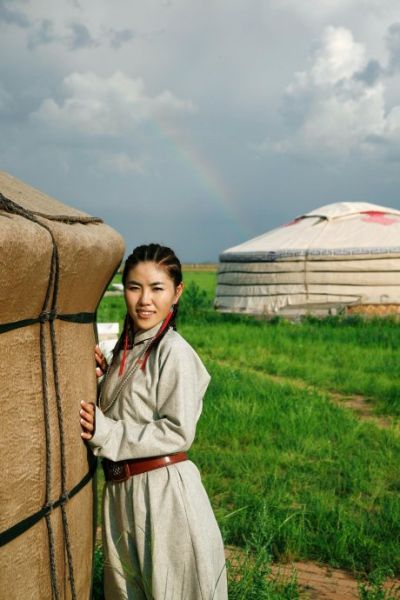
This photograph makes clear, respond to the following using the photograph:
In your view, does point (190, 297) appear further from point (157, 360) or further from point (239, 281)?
point (157, 360)

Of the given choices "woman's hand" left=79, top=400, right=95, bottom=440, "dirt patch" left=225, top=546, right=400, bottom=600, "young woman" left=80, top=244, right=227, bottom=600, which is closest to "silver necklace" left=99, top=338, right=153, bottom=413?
"young woman" left=80, top=244, right=227, bottom=600

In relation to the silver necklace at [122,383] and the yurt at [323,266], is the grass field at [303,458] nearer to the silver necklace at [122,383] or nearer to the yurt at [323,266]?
the silver necklace at [122,383]

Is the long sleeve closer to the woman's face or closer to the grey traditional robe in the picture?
the grey traditional robe

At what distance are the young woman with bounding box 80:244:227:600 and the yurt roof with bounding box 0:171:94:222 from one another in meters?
0.24

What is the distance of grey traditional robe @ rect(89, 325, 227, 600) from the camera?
6.41ft

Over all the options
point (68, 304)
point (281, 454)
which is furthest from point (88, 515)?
point (281, 454)

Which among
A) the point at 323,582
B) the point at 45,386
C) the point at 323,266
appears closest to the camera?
the point at 45,386

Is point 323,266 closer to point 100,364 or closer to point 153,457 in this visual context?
point 100,364

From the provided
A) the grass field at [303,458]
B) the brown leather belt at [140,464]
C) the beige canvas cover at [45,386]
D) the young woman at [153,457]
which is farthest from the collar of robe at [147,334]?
the grass field at [303,458]

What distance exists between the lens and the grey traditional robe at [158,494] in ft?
6.41

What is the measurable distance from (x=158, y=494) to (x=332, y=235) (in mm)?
11152

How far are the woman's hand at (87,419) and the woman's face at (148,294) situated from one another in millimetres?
283

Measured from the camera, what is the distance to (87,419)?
6.20 feet

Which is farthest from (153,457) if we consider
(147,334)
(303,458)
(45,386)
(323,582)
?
(303,458)
